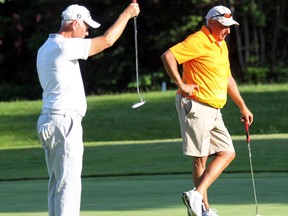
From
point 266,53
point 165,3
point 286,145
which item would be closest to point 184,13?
point 165,3

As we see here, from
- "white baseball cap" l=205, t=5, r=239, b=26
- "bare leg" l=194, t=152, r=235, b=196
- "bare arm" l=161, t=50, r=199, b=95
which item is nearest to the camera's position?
"bare arm" l=161, t=50, r=199, b=95

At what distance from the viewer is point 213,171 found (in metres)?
9.91

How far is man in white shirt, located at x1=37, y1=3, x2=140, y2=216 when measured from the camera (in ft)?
26.7

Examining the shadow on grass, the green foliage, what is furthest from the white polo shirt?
the green foliage

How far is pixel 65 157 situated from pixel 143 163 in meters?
8.39

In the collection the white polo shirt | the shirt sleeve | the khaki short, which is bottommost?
the khaki short

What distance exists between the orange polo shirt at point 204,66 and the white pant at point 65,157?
6.48 ft

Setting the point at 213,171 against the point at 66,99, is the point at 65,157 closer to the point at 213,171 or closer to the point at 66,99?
the point at 66,99

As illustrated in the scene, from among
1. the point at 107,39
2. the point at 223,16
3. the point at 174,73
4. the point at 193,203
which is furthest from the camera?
the point at 223,16

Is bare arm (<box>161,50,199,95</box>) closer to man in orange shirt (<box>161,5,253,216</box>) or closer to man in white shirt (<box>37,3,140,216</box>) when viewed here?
man in orange shirt (<box>161,5,253,216</box>)

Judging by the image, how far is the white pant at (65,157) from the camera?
Answer: 818 centimetres

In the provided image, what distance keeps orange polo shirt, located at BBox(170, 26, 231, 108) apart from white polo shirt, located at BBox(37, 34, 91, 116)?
1.89 meters

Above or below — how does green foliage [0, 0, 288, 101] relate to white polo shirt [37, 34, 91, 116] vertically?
below

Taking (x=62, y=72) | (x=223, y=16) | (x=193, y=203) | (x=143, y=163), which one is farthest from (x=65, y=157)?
(x=143, y=163)
